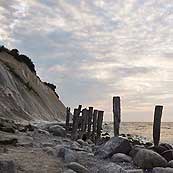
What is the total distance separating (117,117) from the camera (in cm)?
1722

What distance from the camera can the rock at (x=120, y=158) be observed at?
12.1m

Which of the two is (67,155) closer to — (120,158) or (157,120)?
(120,158)

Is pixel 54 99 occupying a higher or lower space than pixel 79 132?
higher

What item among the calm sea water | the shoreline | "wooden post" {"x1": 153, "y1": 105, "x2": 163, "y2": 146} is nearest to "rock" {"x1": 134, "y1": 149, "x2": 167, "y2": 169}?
the shoreline

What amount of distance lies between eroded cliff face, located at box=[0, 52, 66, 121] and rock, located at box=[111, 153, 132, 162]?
73.1 feet

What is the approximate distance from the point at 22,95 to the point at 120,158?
3511 centimetres

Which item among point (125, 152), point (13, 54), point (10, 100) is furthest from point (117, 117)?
point (13, 54)

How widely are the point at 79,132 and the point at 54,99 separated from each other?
4035 centimetres

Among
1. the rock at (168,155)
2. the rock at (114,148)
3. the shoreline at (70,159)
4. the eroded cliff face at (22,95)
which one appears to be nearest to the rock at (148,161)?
the shoreline at (70,159)

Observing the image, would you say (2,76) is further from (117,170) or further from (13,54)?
(117,170)

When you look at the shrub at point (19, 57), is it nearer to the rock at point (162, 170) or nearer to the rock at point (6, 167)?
the rock at point (162, 170)

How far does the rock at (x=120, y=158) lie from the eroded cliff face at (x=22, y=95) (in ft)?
73.1

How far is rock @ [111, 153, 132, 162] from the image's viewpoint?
12.1m

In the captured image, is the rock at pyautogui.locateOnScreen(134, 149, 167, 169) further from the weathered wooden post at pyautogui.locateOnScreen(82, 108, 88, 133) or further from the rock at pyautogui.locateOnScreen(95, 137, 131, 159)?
the weathered wooden post at pyautogui.locateOnScreen(82, 108, 88, 133)
